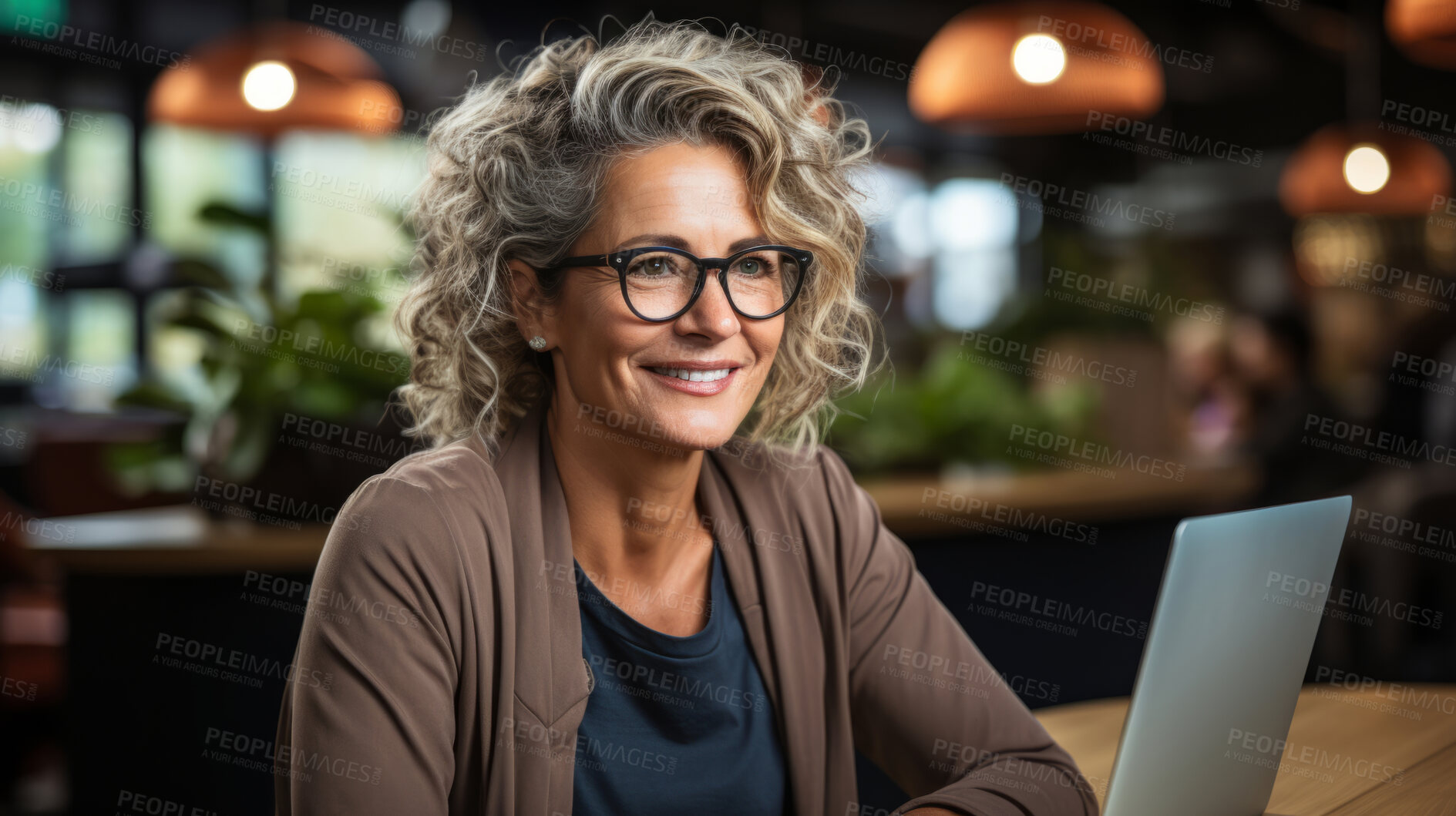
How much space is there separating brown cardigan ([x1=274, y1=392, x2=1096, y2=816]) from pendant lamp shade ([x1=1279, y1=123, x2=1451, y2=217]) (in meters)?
5.12

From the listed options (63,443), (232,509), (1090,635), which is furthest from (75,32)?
(1090,635)

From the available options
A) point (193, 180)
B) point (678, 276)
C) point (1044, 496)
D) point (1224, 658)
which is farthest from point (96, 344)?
point (1224, 658)

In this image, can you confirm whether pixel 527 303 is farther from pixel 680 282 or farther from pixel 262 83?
pixel 262 83

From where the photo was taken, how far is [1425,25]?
8.04 feet

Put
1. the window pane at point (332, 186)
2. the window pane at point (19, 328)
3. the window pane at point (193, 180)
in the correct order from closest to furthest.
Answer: the window pane at point (19, 328)
the window pane at point (193, 180)
the window pane at point (332, 186)

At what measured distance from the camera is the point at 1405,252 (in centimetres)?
1015

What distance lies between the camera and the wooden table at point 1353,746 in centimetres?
132

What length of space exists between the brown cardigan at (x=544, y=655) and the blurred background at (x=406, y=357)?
0.48 m

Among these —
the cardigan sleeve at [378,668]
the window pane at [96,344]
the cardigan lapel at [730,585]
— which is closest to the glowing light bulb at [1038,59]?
the cardigan lapel at [730,585]

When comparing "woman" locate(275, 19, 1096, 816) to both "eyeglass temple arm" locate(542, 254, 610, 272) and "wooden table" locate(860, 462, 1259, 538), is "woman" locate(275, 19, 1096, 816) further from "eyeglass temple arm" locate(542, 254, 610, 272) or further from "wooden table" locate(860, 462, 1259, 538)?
"wooden table" locate(860, 462, 1259, 538)

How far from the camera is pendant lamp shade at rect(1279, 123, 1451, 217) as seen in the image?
5461 mm

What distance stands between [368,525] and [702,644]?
0.43 meters

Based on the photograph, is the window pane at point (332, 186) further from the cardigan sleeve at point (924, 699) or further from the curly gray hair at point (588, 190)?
the cardigan sleeve at point (924, 699)

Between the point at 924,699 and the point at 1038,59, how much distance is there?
196cm
